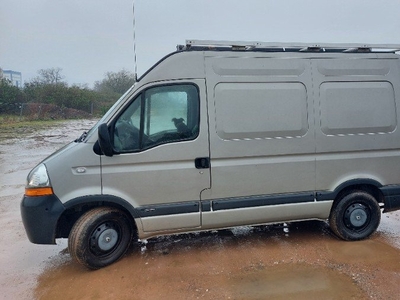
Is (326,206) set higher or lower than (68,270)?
higher

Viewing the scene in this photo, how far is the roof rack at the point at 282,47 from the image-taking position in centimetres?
402

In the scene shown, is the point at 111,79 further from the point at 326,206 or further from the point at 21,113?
the point at 326,206

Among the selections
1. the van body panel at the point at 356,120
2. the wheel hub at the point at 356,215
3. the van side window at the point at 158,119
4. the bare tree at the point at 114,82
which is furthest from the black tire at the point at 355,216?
the bare tree at the point at 114,82

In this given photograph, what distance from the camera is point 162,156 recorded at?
3.81 meters

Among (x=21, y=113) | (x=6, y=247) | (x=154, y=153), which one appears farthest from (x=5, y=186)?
(x=21, y=113)

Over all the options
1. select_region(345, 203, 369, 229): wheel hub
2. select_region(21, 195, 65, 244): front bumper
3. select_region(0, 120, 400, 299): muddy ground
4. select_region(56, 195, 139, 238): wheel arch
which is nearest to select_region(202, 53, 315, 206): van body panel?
select_region(345, 203, 369, 229): wheel hub

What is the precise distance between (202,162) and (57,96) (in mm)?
31298

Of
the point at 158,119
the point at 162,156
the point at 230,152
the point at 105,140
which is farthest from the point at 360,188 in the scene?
the point at 105,140

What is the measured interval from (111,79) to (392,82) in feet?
123

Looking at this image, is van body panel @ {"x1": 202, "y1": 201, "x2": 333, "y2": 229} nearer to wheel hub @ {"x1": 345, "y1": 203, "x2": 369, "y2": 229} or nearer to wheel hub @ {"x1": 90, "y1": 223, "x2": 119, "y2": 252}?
wheel hub @ {"x1": 345, "y1": 203, "x2": 369, "y2": 229}

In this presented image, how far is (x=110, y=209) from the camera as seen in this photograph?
384 cm

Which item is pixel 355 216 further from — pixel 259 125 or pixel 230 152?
pixel 230 152

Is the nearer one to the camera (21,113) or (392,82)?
(392,82)

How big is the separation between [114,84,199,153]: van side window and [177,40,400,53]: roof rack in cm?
57
